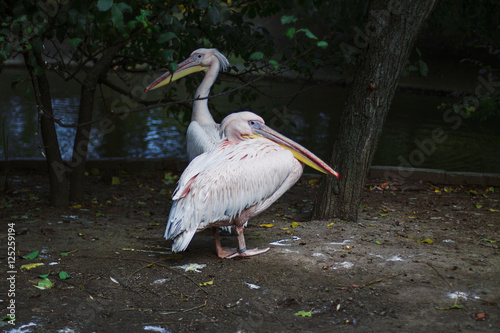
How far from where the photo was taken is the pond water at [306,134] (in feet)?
29.8

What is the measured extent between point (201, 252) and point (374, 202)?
226cm

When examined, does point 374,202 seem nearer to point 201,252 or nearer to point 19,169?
point 201,252

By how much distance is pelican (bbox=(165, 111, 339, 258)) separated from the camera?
3.70 metres

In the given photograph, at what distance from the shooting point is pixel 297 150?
4.04 m

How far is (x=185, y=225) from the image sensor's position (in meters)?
3.65

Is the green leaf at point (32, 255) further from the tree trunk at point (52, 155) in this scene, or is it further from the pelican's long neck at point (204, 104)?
the pelican's long neck at point (204, 104)

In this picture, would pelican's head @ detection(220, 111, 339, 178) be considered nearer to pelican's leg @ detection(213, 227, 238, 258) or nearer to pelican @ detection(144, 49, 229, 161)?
pelican's leg @ detection(213, 227, 238, 258)

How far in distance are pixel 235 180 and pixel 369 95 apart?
1.54 meters

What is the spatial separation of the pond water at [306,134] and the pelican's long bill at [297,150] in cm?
215

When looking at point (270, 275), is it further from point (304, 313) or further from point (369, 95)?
point (369, 95)
